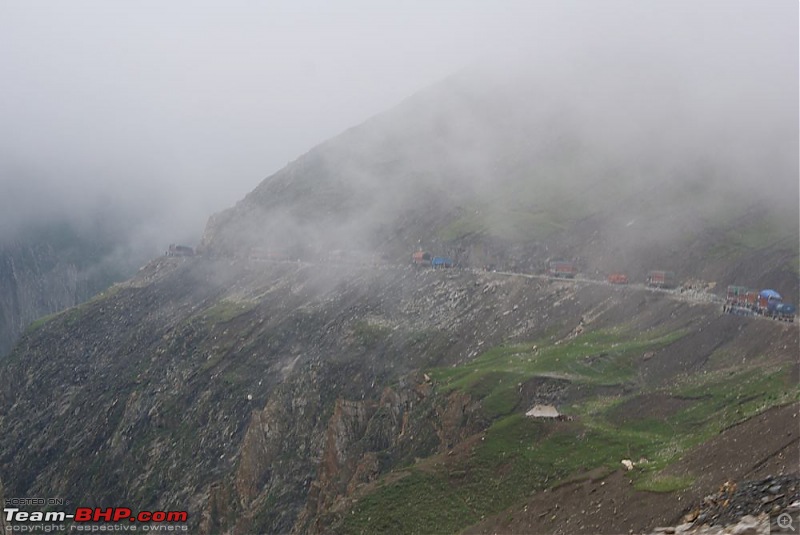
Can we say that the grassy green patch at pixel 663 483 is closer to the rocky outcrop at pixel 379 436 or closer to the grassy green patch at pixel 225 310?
the rocky outcrop at pixel 379 436

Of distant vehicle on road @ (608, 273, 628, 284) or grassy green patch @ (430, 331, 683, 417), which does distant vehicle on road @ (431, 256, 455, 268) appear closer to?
distant vehicle on road @ (608, 273, 628, 284)

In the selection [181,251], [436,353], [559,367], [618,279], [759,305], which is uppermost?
[181,251]

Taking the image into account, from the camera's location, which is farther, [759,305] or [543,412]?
[759,305]

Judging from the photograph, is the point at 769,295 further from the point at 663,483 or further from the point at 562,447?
the point at 663,483

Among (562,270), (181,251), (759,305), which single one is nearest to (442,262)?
(562,270)

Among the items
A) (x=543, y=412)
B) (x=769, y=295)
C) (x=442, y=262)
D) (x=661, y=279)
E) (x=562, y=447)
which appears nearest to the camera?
(x=562, y=447)

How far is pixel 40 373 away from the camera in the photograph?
171 meters

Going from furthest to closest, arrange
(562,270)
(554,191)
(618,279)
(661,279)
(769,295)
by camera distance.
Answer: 1. (554,191)
2. (562,270)
3. (618,279)
4. (661,279)
5. (769,295)

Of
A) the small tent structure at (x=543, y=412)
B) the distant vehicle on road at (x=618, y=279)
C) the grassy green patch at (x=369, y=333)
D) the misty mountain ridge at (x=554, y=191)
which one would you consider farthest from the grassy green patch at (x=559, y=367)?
the grassy green patch at (x=369, y=333)

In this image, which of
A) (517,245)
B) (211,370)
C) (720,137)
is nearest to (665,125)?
(720,137)

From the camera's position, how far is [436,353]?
102m

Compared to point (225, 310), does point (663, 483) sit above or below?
below

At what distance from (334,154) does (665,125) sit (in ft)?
273

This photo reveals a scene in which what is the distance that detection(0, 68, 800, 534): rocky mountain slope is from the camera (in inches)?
2180
